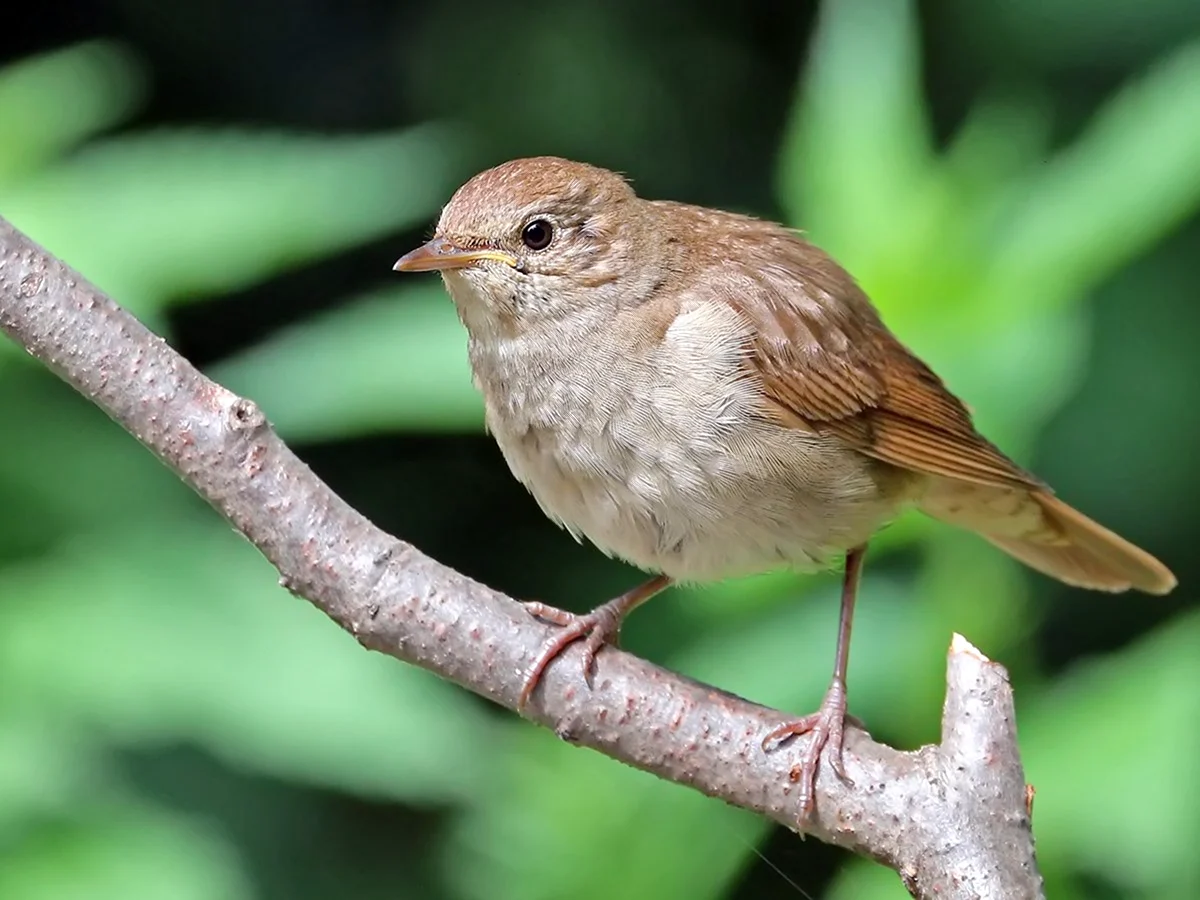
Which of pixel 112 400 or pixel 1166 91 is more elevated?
pixel 1166 91

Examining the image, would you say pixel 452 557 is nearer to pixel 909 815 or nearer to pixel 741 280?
pixel 741 280

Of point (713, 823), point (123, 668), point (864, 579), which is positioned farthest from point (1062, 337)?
point (123, 668)

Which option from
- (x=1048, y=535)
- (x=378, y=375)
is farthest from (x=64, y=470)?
(x=1048, y=535)

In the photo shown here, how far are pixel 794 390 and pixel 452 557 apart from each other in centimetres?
213

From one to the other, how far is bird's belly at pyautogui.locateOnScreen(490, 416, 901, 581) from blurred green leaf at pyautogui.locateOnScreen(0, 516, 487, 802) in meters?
0.77

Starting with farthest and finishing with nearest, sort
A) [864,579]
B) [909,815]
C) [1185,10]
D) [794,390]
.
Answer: [1185,10], [864,579], [794,390], [909,815]

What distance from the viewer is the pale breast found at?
8.43ft

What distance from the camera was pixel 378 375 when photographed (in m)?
3.46

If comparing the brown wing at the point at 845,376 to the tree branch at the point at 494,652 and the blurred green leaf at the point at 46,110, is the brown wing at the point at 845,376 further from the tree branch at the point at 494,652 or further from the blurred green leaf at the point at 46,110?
the blurred green leaf at the point at 46,110

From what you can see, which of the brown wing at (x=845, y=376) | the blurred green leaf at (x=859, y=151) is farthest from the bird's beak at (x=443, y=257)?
the blurred green leaf at (x=859, y=151)

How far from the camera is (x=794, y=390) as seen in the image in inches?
109

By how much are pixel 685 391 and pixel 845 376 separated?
438mm

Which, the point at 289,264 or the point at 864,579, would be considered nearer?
the point at 864,579

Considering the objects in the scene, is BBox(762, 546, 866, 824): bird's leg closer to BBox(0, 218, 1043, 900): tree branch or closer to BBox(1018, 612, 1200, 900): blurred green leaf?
BBox(0, 218, 1043, 900): tree branch
